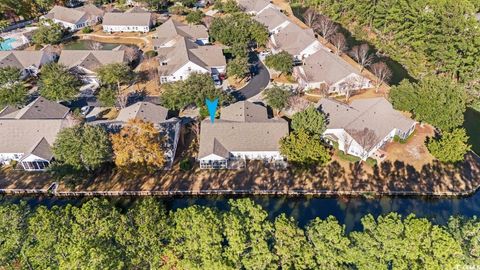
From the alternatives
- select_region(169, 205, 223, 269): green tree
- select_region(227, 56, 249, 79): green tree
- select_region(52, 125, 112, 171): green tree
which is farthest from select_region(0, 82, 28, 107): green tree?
select_region(169, 205, 223, 269): green tree

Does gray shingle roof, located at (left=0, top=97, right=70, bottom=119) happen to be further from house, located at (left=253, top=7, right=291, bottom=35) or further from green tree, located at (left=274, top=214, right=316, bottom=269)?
house, located at (left=253, top=7, right=291, bottom=35)

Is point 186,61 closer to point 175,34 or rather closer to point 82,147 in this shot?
point 175,34

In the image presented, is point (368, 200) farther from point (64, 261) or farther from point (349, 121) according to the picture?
point (64, 261)

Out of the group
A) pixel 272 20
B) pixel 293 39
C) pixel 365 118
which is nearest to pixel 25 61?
pixel 293 39

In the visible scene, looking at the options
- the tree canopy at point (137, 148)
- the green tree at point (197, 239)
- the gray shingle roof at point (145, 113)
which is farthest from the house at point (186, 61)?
the green tree at point (197, 239)

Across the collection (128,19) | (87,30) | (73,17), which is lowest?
(87,30)

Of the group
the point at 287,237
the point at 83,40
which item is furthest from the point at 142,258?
the point at 83,40
